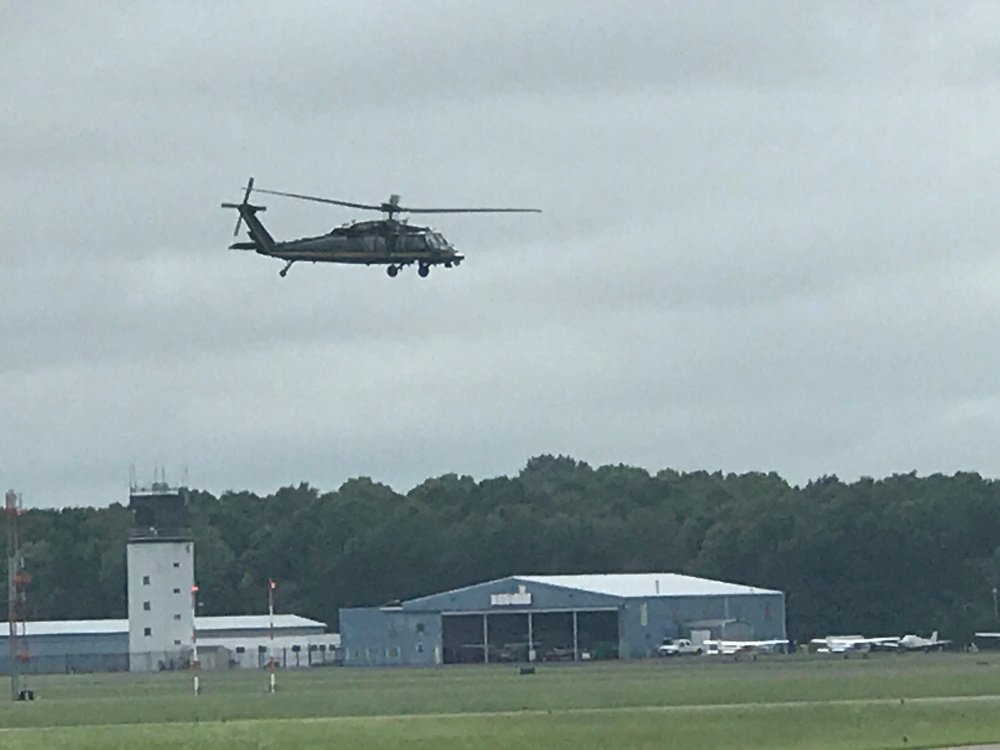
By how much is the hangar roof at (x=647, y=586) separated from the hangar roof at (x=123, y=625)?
21.3 metres

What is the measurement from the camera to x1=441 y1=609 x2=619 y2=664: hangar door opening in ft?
554

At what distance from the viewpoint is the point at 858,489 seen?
199m

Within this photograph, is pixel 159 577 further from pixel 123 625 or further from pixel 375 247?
pixel 375 247

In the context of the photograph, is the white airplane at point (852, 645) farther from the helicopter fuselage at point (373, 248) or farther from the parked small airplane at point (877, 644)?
the helicopter fuselage at point (373, 248)

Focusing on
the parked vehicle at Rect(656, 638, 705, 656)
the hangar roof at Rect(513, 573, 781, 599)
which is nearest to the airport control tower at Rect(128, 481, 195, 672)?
the hangar roof at Rect(513, 573, 781, 599)

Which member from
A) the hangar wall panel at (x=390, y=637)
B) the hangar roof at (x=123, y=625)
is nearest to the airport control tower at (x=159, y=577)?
the hangar roof at (x=123, y=625)

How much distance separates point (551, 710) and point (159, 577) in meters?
100

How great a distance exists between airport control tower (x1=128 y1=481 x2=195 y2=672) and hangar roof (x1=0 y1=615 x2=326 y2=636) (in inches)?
183

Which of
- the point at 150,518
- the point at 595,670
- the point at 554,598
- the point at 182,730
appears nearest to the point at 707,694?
the point at 182,730

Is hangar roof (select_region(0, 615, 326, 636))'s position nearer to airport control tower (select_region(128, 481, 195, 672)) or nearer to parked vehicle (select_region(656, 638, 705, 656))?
airport control tower (select_region(128, 481, 195, 672))

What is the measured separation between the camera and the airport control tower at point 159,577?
177m

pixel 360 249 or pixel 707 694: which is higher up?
pixel 360 249

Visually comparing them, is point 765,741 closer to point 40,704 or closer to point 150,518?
point 40,704

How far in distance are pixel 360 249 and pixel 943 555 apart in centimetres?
10515
